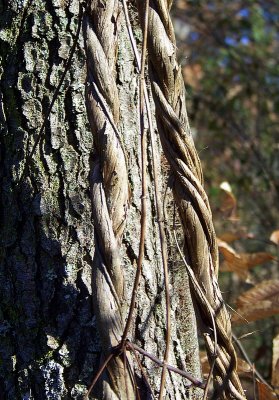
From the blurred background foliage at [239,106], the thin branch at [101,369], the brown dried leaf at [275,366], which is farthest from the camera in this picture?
the blurred background foliage at [239,106]

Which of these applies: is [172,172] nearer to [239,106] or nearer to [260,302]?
[260,302]

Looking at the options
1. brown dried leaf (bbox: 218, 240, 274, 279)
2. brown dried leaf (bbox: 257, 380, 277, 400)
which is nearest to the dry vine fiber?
brown dried leaf (bbox: 257, 380, 277, 400)

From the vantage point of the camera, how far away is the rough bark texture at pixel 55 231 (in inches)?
40.8

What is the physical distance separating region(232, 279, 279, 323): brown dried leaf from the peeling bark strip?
2.52ft

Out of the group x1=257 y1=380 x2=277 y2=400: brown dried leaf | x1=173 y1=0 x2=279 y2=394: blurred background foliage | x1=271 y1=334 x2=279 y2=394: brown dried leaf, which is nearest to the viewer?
x1=257 y1=380 x2=277 y2=400: brown dried leaf

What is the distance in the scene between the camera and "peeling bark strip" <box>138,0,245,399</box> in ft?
3.19

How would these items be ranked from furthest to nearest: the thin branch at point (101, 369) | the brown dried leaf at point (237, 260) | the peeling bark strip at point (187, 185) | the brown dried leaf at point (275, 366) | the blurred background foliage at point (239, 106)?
the blurred background foliage at point (239, 106) → the brown dried leaf at point (237, 260) → the brown dried leaf at point (275, 366) → the peeling bark strip at point (187, 185) → the thin branch at point (101, 369)

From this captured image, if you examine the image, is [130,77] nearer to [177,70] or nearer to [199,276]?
[177,70]

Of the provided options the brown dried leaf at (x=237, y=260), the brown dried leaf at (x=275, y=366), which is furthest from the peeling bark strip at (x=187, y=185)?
the brown dried leaf at (x=237, y=260)

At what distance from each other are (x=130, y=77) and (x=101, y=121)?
27 cm

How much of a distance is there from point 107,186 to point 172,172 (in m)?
0.13

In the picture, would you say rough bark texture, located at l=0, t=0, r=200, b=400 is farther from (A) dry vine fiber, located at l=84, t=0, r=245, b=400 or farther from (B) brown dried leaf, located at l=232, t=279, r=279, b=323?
(B) brown dried leaf, located at l=232, t=279, r=279, b=323

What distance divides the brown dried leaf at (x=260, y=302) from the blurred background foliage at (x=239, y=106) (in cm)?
165

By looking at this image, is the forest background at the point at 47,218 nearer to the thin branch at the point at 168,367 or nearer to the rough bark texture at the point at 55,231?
the rough bark texture at the point at 55,231
